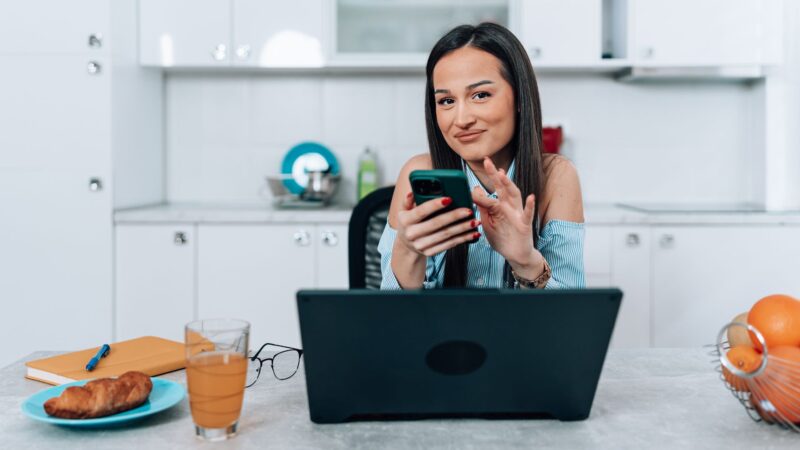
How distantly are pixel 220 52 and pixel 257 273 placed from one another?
2.78 feet

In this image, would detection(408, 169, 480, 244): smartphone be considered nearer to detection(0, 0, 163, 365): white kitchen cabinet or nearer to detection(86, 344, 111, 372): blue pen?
detection(86, 344, 111, 372): blue pen

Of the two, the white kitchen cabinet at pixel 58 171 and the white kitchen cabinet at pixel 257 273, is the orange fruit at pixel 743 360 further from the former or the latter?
the white kitchen cabinet at pixel 58 171

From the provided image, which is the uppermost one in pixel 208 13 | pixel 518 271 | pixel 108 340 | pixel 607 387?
pixel 208 13

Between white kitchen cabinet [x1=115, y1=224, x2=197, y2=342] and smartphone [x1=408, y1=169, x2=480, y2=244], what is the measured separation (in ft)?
6.46

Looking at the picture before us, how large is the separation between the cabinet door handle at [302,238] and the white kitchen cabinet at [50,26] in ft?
3.07

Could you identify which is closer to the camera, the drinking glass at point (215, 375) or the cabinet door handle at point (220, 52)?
the drinking glass at point (215, 375)

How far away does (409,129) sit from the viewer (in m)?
3.38

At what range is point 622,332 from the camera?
2.89m

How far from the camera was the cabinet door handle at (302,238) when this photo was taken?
2.87m

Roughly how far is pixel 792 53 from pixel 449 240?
8.13ft

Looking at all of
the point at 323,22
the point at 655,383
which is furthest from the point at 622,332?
the point at 655,383

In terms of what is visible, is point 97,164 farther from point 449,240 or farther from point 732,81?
point 732,81

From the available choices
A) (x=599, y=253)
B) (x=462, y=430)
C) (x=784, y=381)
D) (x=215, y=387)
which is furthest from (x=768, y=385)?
(x=599, y=253)

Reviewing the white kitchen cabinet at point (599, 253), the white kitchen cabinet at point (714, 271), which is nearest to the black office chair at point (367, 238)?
the white kitchen cabinet at point (599, 253)
